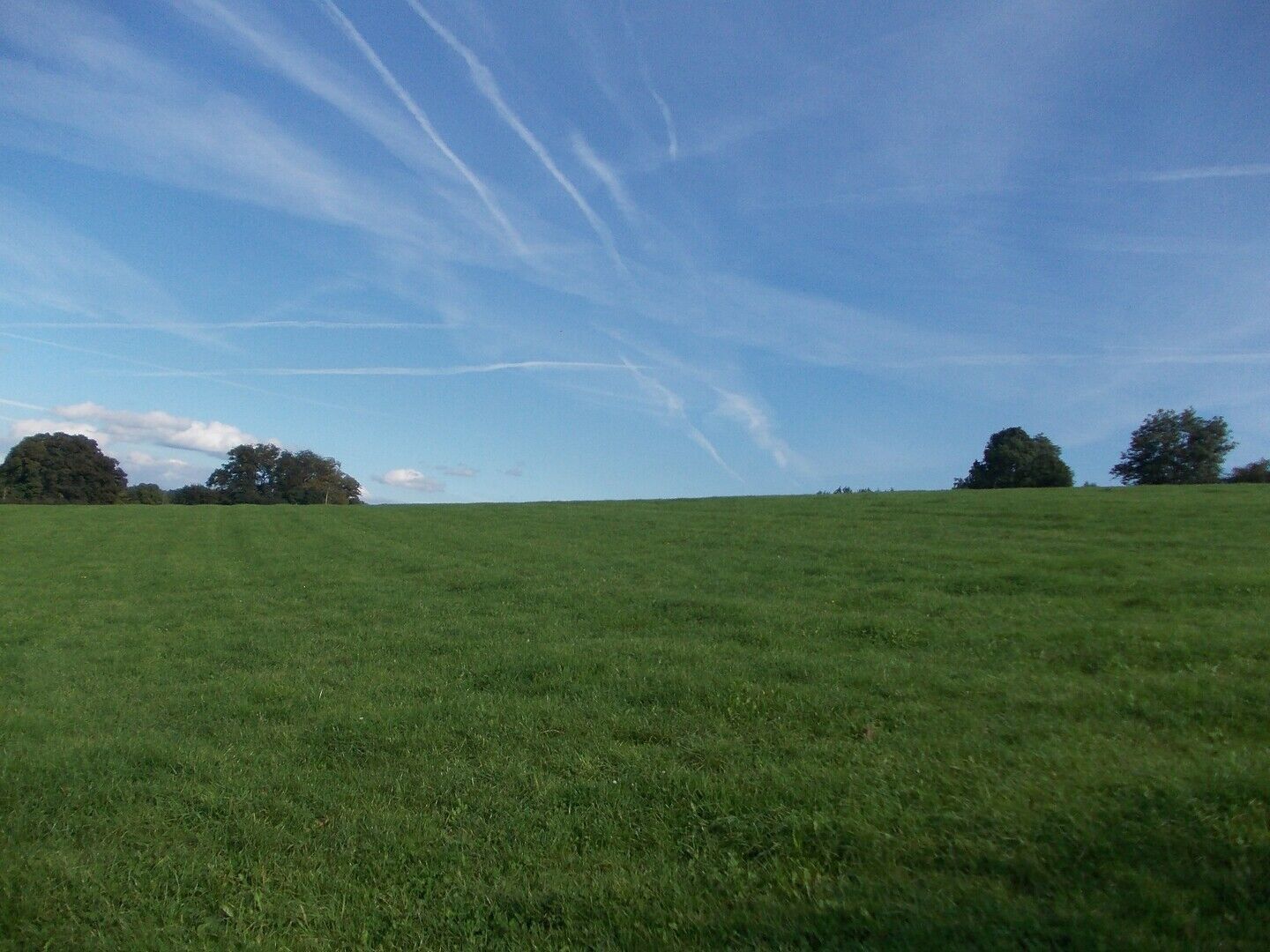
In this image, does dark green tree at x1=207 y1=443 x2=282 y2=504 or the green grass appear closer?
the green grass

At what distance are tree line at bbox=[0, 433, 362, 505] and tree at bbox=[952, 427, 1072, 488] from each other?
69.4m

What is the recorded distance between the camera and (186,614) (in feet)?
58.4

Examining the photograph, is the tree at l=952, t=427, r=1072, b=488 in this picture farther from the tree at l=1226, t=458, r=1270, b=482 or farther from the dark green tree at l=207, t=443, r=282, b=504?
the dark green tree at l=207, t=443, r=282, b=504

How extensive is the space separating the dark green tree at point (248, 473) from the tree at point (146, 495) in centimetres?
758

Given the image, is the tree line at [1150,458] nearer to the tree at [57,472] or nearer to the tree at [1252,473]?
the tree at [1252,473]

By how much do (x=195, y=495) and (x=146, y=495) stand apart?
6314mm

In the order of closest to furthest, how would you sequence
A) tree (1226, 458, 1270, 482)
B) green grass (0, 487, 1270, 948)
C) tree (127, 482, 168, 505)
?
green grass (0, 487, 1270, 948), tree (1226, 458, 1270, 482), tree (127, 482, 168, 505)

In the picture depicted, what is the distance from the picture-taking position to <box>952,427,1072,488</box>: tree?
3337 inches

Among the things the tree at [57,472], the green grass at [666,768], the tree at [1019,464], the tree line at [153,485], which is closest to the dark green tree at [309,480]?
the tree line at [153,485]

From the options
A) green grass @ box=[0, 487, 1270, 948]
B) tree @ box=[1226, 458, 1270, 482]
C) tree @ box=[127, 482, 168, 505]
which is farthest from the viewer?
tree @ box=[127, 482, 168, 505]

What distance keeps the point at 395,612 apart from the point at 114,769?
28.5 ft

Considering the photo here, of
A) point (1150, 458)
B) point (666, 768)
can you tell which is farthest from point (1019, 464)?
point (666, 768)

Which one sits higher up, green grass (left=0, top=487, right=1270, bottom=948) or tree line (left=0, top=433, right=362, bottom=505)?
tree line (left=0, top=433, right=362, bottom=505)

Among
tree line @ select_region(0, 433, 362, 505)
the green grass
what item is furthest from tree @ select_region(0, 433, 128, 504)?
the green grass
